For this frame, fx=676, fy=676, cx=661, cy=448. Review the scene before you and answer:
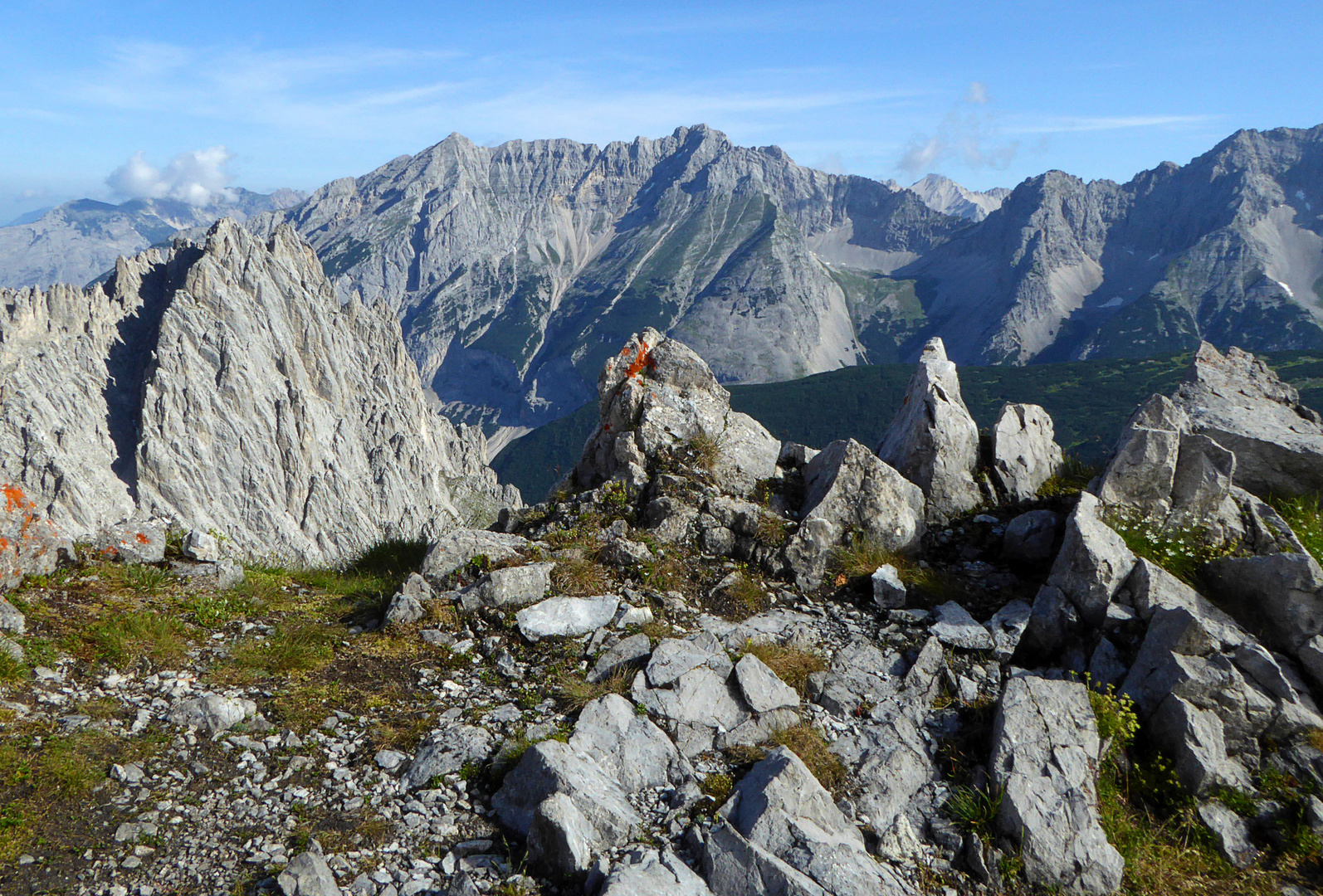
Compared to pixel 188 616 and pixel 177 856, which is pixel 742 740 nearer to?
pixel 177 856

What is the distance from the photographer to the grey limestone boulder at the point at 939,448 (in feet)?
57.2

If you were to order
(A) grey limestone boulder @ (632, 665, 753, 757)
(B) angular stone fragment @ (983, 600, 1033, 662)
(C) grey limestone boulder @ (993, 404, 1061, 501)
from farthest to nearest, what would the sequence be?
(C) grey limestone boulder @ (993, 404, 1061, 501) < (B) angular stone fragment @ (983, 600, 1033, 662) < (A) grey limestone boulder @ (632, 665, 753, 757)

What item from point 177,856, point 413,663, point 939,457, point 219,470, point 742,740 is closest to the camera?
point 177,856

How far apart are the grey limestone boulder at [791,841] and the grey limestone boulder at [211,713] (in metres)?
7.03

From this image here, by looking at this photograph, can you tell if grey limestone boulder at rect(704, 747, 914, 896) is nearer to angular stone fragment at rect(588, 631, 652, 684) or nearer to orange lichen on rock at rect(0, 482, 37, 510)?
angular stone fragment at rect(588, 631, 652, 684)

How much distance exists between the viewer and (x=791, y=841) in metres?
7.89

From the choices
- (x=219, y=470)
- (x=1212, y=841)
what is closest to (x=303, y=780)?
(x=1212, y=841)

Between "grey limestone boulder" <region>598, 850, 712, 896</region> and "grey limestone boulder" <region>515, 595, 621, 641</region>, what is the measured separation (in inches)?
207

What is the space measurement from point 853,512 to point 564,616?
744 centimetres

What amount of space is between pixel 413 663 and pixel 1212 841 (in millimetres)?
12020

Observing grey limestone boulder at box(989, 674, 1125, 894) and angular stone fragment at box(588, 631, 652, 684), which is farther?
angular stone fragment at box(588, 631, 652, 684)

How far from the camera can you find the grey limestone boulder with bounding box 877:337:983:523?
17.4 m

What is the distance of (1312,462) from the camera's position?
1567 cm

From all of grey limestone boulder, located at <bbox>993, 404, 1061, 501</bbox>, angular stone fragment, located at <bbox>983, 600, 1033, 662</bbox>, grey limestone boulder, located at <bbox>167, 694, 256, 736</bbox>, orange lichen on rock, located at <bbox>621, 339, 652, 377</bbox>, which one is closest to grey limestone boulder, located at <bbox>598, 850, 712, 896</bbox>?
grey limestone boulder, located at <bbox>167, 694, 256, 736</bbox>
